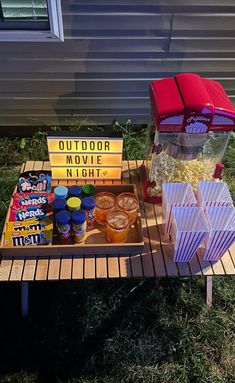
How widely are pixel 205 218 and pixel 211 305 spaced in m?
1.08

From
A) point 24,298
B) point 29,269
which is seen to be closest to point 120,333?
point 24,298

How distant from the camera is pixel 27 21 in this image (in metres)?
3.10

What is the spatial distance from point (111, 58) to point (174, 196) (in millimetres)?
1720

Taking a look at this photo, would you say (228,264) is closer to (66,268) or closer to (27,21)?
(66,268)

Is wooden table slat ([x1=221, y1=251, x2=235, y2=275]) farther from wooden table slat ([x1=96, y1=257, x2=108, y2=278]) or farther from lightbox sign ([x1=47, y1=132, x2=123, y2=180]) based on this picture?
lightbox sign ([x1=47, y1=132, x2=123, y2=180])

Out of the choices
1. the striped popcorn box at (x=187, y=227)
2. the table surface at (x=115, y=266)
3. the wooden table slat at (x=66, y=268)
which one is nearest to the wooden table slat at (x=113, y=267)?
the table surface at (x=115, y=266)

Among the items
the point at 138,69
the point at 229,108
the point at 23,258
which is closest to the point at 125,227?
the point at 23,258

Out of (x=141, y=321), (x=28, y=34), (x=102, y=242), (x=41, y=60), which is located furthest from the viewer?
(x=41, y=60)

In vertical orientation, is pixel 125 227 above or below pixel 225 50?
below

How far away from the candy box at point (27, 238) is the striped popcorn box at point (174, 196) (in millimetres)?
690

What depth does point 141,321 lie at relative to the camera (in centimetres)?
271

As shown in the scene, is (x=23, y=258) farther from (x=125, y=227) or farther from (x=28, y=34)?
(x=28, y=34)

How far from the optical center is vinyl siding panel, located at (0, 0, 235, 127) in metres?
3.07

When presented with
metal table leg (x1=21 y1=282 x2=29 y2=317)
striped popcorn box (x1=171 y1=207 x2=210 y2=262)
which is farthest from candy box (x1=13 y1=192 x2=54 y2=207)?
striped popcorn box (x1=171 y1=207 x2=210 y2=262)
